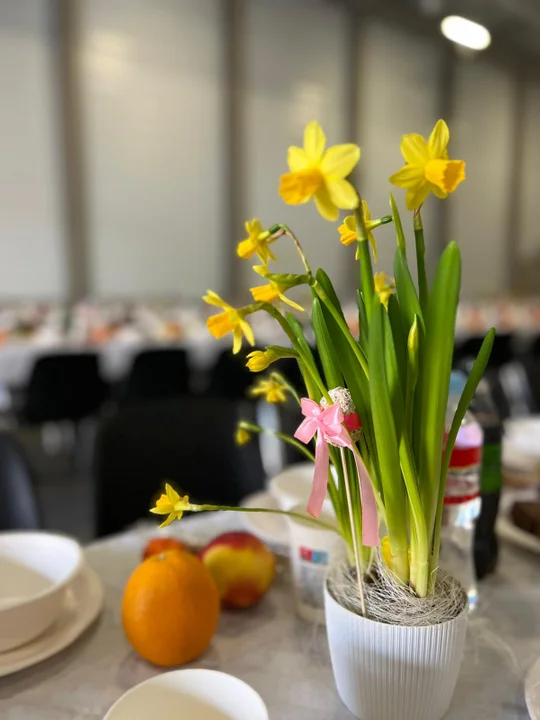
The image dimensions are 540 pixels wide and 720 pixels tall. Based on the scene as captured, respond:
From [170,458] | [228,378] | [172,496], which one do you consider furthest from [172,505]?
[228,378]

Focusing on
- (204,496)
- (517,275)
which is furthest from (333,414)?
(517,275)

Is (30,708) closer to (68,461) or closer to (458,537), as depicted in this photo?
(458,537)

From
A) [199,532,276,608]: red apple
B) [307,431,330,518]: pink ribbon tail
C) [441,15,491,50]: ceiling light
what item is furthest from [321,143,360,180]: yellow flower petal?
[441,15,491,50]: ceiling light

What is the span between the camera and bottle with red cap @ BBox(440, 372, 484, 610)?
0.73 m

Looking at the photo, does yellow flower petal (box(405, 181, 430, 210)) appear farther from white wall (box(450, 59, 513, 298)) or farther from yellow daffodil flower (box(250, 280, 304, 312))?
white wall (box(450, 59, 513, 298))

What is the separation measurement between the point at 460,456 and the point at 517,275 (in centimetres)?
628

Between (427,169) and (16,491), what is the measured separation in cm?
89

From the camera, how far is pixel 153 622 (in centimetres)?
63

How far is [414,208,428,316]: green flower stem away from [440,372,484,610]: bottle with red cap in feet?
0.68

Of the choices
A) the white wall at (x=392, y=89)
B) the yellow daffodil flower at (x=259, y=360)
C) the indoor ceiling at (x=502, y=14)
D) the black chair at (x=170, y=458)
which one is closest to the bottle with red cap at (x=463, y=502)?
the yellow daffodil flower at (x=259, y=360)

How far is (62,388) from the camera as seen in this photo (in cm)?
276

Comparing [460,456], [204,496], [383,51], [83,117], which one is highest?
[383,51]

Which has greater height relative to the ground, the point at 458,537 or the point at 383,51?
the point at 383,51

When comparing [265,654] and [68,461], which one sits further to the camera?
[68,461]
